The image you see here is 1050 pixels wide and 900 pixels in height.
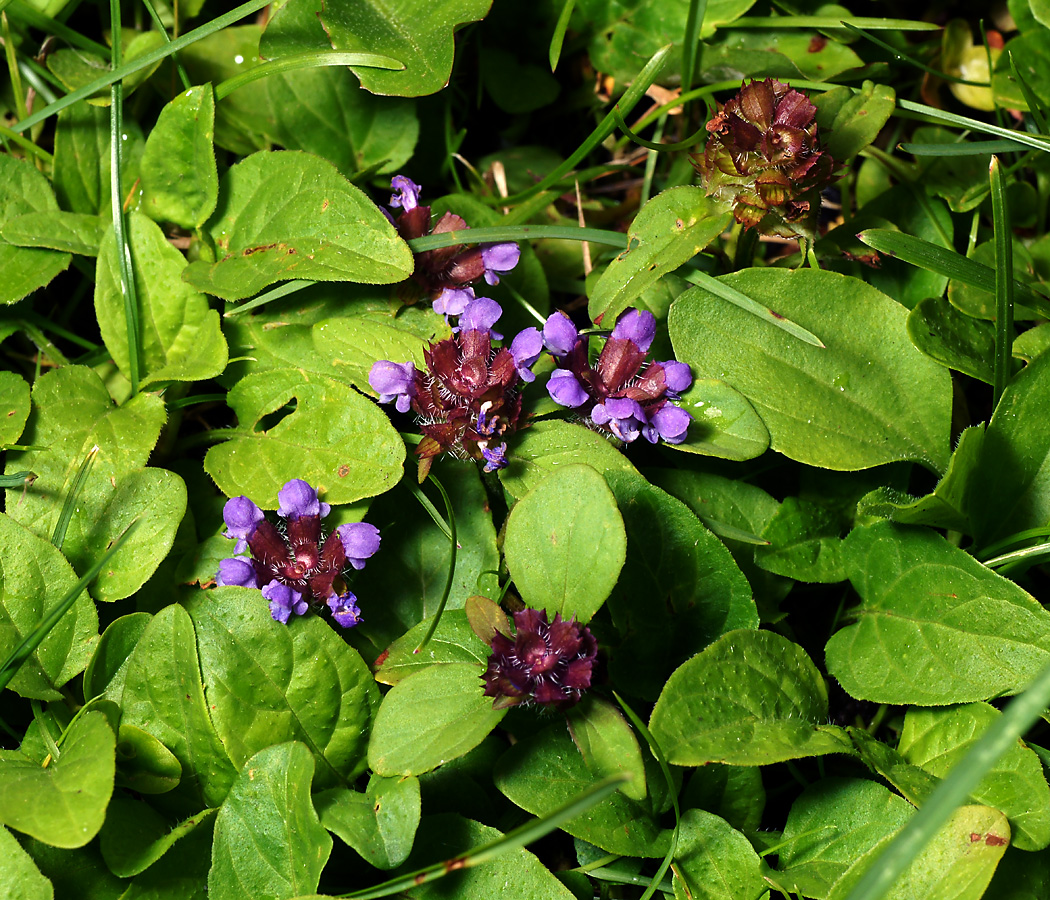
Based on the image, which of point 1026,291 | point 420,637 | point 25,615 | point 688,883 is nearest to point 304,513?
point 420,637

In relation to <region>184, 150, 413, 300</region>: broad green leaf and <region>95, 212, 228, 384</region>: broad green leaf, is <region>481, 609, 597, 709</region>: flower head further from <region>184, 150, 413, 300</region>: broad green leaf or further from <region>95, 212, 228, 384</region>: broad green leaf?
<region>95, 212, 228, 384</region>: broad green leaf

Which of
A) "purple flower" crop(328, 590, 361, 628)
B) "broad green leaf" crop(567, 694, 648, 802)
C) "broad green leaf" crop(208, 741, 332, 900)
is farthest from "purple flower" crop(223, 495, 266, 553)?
"broad green leaf" crop(567, 694, 648, 802)

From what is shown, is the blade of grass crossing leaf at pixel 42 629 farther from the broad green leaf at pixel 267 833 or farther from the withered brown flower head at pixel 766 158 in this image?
the withered brown flower head at pixel 766 158

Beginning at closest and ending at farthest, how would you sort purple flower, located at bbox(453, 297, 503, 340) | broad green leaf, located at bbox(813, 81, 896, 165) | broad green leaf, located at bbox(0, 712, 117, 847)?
1. broad green leaf, located at bbox(0, 712, 117, 847)
2. purple flower, located at bbox(453, 297, 503, 340)
3. broad green leaf, located at bbox(813, 81, 896, 165)

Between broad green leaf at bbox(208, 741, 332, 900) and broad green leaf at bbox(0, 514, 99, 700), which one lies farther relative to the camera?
broad green leaf at bbox(0, 514, 99, 700)

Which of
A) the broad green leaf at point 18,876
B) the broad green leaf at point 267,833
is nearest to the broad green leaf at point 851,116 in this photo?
the broad green leaf at point 267,833

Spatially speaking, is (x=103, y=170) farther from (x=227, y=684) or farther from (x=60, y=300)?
(x=227, y=684)
